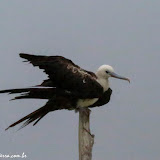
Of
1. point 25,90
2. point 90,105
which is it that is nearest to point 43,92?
point 25,90

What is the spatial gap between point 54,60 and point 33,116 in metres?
0.60

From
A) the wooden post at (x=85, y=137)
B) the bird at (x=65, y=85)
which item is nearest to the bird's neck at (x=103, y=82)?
the bird at (x=65, y=85)

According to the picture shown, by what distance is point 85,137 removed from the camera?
16.9 feet

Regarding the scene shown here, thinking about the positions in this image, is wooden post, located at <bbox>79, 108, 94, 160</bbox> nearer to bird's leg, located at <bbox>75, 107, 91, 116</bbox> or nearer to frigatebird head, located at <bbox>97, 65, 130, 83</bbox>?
bird's leg, located at <bbox>75, 107, 91, 116</bbox>

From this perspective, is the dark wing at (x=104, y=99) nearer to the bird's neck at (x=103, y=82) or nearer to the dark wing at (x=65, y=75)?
the bird's neck at (x=103, y=82)

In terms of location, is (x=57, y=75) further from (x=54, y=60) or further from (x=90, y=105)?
(x=90, y=105)

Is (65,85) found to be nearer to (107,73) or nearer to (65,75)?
(65,75)

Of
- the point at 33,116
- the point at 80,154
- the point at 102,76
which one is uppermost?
the point at 102,76

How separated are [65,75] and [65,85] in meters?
0.09

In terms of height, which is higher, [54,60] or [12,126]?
[54,60]

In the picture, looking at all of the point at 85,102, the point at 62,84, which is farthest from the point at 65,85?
the point at 85,102

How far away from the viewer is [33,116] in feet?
17.3

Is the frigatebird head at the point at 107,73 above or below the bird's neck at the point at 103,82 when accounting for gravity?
above

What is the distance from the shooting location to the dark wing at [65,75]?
4980 mm
